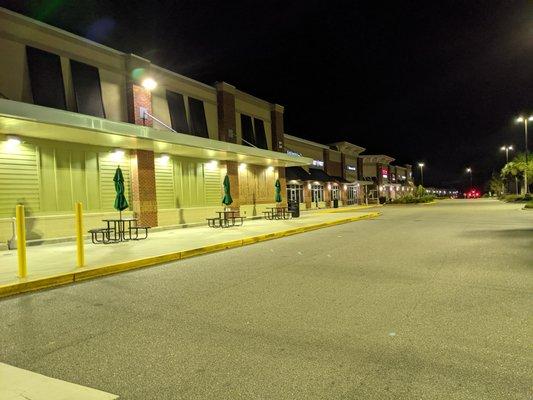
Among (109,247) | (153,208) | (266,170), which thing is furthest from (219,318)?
(266,170)

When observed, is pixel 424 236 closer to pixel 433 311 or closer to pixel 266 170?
pixel 433 311

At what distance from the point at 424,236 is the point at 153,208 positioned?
38.9ft

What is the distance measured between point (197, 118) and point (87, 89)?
7104 millimetres

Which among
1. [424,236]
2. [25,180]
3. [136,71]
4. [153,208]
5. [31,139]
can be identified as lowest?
[424,236]

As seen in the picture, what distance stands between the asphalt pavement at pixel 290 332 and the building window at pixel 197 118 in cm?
1506

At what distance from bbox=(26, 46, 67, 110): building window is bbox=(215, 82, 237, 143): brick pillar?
10.2m

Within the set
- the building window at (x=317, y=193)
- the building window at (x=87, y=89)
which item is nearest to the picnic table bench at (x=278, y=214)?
the building window at (x=87, y=89)

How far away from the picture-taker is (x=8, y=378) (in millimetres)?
3486

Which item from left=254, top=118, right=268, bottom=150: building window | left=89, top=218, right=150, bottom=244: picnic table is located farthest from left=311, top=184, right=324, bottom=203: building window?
left=89, top=218, right=150, bottom=244: picnic table

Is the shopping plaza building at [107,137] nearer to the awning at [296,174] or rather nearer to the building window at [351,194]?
the awning at [296,174]

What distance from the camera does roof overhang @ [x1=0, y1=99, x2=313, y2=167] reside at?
1147 cm

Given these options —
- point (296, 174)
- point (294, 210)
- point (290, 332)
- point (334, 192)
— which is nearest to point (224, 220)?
point (294, 210)

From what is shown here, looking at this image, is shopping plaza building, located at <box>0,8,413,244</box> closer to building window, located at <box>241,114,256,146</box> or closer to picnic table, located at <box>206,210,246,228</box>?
building window, located at <box>241,114,256,146</box>

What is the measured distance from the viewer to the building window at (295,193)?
36.5 m
